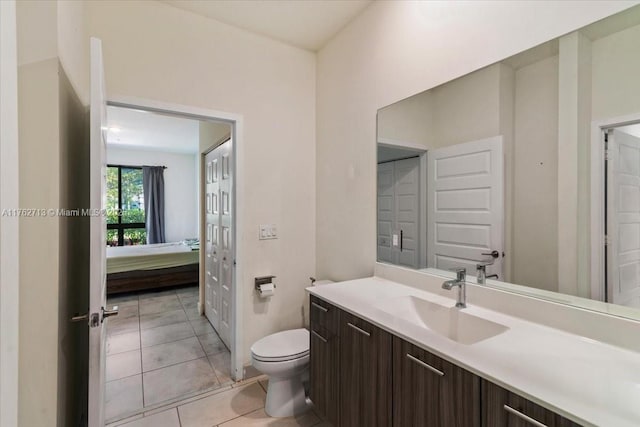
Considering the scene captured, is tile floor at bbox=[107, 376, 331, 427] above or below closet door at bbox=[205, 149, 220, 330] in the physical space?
below

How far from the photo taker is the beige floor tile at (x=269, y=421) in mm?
1867

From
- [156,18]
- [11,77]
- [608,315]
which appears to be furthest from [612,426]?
[156,18]

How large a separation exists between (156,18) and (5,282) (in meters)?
2.13

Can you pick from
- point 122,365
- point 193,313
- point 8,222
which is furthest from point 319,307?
point 193,313

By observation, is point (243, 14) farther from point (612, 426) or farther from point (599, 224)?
point (612, 426)

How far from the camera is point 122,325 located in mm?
3434

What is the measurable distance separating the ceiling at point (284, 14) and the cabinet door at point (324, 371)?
7.25ft

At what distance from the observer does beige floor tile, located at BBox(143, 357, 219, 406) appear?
2.17 meters

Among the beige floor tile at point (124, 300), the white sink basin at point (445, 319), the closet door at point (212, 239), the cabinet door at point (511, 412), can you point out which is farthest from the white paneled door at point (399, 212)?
the beige floor tile at point (124, 300)

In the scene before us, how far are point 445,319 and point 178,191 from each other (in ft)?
24.4

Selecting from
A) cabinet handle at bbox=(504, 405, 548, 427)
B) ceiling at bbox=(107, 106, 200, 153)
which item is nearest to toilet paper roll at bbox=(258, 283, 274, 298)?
cabinet handle at bbox=(504, 405, 548, 427)

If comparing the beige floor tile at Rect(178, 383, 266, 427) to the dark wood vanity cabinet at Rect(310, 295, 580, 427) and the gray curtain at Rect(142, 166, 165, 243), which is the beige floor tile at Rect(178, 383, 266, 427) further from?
the gray curtain at Rect(142, 166, 165, 243)

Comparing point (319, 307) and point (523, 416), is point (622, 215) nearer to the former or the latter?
point (523, 416)

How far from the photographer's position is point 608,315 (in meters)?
1.06
